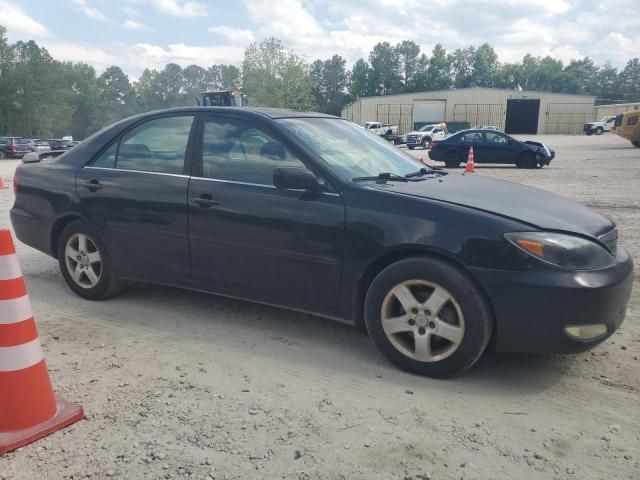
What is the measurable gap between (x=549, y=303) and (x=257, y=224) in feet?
6.14

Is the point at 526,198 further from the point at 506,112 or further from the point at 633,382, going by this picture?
the point at 506,112

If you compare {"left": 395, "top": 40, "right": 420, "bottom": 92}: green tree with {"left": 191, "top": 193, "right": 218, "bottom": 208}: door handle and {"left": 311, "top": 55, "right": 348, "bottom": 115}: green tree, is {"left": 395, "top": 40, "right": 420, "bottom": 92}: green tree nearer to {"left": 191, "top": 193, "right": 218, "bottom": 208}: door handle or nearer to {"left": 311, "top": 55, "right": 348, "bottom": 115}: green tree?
{"left": 311, "top": 55, "right": 348, "bottom": 115}: green tree

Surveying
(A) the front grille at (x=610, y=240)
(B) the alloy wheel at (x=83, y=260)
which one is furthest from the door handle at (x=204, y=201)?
(A) the front grille at (x=610, y=240)

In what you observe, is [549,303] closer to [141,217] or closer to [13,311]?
[13,311]

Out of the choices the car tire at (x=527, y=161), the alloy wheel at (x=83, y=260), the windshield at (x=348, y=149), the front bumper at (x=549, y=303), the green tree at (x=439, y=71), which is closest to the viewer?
the front bumper at (x=549, y=303)

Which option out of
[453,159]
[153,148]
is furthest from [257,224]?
[453,159]

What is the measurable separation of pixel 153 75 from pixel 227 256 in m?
134

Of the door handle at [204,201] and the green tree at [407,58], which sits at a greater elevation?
the green tree at [407,58]

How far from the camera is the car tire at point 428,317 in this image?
9.72ft

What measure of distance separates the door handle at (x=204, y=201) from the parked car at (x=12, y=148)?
104 ft

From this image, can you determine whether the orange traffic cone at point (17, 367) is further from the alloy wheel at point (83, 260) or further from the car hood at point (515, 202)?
the car hood at point (515, 202)

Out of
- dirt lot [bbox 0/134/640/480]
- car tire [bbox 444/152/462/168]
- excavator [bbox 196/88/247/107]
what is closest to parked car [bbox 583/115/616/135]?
excavator [bbox 196/88/247/107]

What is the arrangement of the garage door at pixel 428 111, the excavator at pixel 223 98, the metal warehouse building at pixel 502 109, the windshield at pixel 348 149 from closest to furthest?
the windshield at pixel 348 149 < the excavator at pixel 223 98 < the garage door at pixel 428 111 < the metal warehouse building at pixel 502 109

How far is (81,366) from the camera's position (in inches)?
131
